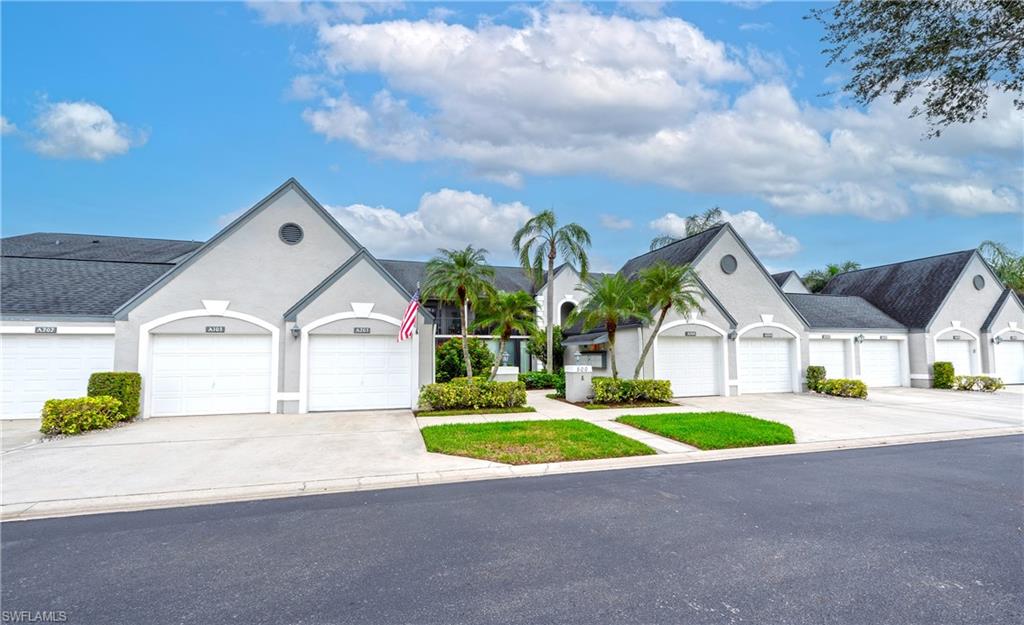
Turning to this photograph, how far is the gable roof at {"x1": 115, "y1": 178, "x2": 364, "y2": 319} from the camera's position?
46.2 ft

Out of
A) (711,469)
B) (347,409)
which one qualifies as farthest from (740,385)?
(347,409)

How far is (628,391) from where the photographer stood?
1655cm

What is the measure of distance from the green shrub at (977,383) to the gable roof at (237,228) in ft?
85.7

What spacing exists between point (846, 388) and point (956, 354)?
10.8 m

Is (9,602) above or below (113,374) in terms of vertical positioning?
Result: below

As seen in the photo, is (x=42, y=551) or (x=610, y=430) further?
(x=610, y=430)

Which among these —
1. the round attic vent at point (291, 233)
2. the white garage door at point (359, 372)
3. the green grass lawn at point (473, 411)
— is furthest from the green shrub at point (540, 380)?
the round attic vent at point (291, 233)

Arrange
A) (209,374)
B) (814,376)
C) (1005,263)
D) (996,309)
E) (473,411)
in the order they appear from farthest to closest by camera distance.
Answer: (1005,263)
(996,309)
(814,376)
(473,411)
(209,374)

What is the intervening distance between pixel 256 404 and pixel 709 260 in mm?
17471

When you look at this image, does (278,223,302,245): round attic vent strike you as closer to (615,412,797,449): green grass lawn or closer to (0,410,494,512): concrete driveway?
(0,410,494,512): concrete driveway

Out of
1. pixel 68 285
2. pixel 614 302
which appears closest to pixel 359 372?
pixel 614 302

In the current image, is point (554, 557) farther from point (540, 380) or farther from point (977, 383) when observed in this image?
point (977, 383)

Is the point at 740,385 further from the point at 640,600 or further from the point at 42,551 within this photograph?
the point at 42,551

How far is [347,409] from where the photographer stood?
50.2ft
